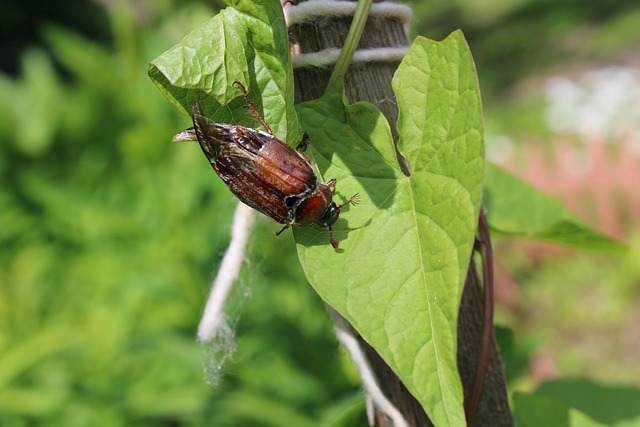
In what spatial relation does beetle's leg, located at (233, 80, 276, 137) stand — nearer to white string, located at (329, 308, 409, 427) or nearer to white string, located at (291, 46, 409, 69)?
white string, located at (291, 46, 409, 69)

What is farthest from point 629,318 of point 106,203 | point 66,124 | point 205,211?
point 66,124

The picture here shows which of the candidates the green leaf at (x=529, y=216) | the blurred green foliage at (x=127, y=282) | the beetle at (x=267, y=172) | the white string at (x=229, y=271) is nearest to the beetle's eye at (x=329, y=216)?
the beetle at (x=267, y=172)

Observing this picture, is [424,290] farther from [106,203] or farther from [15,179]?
[15,179]

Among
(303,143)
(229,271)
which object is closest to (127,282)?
(229,271)

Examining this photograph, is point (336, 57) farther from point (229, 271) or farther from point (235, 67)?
point (229, 271)

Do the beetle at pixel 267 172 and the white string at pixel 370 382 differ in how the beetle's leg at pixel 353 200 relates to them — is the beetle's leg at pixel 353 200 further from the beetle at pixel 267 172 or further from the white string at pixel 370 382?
the white string at pixel 370 382

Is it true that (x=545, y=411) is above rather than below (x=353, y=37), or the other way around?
below
